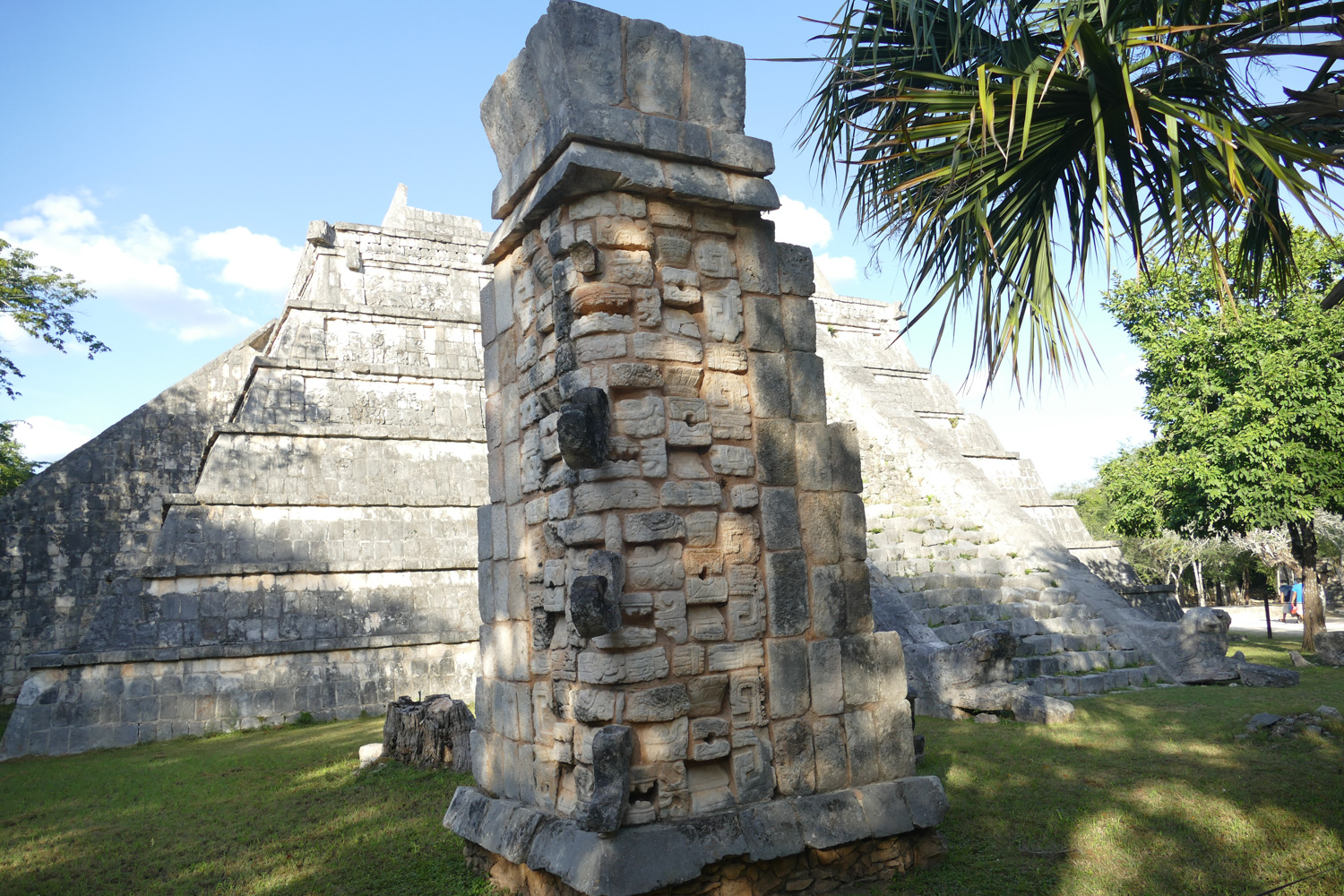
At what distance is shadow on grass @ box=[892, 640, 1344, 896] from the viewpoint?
4.48 metres

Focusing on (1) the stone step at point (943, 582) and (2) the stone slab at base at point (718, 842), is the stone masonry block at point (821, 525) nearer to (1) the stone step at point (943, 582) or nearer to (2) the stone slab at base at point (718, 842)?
(2) the stone slab at base at point (718, 842)

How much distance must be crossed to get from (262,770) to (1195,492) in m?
12.9

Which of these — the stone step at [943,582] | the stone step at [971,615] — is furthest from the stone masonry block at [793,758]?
the stone step at [943,582]

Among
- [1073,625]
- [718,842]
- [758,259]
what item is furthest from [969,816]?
[1073,625]

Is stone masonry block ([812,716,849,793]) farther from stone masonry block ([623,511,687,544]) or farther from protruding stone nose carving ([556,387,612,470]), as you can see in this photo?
protruding stone nose carving ([556,387,612,470])

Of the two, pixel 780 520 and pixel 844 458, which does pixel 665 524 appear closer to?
pixel 780 520

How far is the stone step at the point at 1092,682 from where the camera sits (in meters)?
9.98

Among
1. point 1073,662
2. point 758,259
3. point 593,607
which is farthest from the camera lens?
point 1073,662

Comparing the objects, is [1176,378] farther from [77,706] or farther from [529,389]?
[77,706]

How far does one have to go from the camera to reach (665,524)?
439 centimetres

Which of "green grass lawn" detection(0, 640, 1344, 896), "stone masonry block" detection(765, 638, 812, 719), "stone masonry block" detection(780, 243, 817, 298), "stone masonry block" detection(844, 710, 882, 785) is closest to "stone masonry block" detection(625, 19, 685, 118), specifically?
"stone masonry block" detection(780, 243, 817, 298)

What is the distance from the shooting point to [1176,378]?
13.7m

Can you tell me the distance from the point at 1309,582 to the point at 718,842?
1363 centimetres

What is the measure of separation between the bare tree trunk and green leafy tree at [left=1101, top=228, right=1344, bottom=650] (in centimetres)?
2
